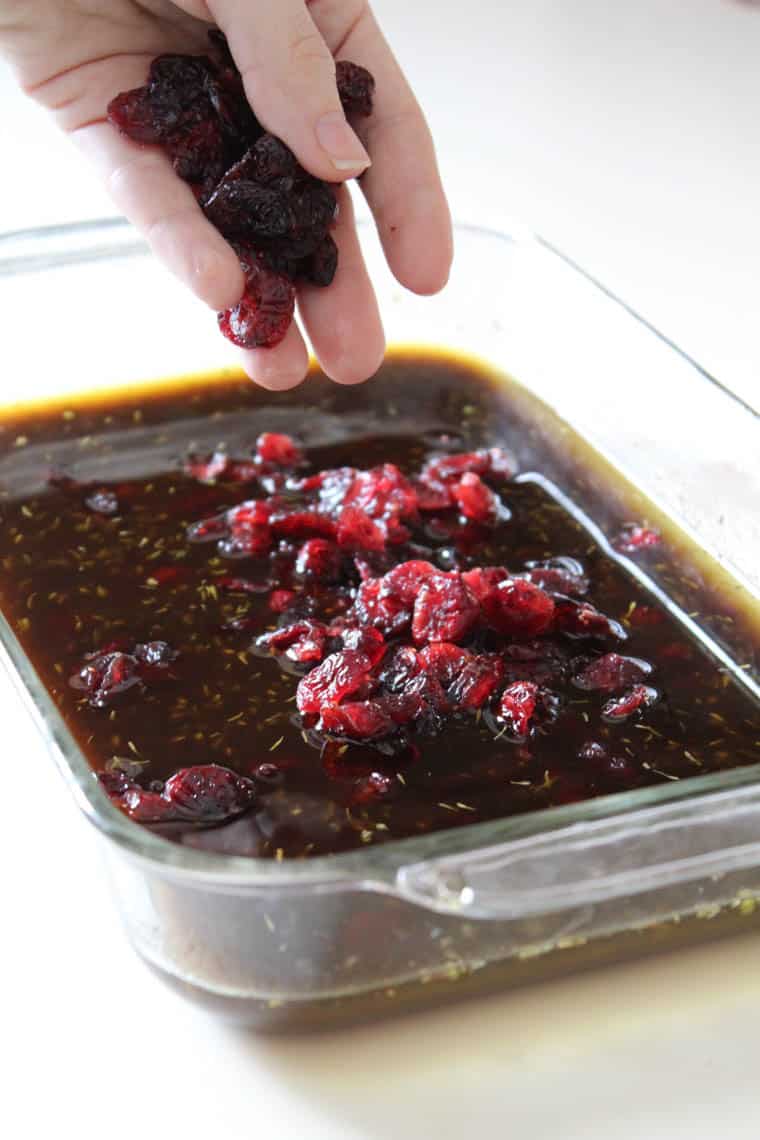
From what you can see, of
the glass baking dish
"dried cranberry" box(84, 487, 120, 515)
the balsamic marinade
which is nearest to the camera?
the glass baking dish

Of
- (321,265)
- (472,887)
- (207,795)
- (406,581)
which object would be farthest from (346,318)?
(472,887)

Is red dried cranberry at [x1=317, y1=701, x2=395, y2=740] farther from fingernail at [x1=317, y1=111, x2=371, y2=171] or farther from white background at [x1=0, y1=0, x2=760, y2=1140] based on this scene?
fingernail at [x1=317, y1=111, x2=371, y2=171]

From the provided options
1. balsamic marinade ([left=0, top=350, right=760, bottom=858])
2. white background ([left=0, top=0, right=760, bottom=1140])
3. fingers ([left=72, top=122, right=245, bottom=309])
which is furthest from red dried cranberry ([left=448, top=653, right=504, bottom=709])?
fingers ([left=72, top=122, right=245, bottom=309])

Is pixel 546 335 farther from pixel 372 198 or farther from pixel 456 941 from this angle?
pixel 456 941

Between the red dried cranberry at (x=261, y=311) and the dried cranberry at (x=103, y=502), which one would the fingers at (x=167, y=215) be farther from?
the dried cranberry at (x=103, y=502)

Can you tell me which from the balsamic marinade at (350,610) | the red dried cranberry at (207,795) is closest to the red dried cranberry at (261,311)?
the balsamic marinade at (350,610)

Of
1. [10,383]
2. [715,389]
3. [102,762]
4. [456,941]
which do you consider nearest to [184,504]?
[10,383]

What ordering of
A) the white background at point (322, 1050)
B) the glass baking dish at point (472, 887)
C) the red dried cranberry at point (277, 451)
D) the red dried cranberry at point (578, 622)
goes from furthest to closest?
1. the red dried cranberry at point (277, 451)
2. the red dried cranberry at point (578, 622)
3. the white background at point (322, 1050)
4. the glass baking dish at point (472, 887)
